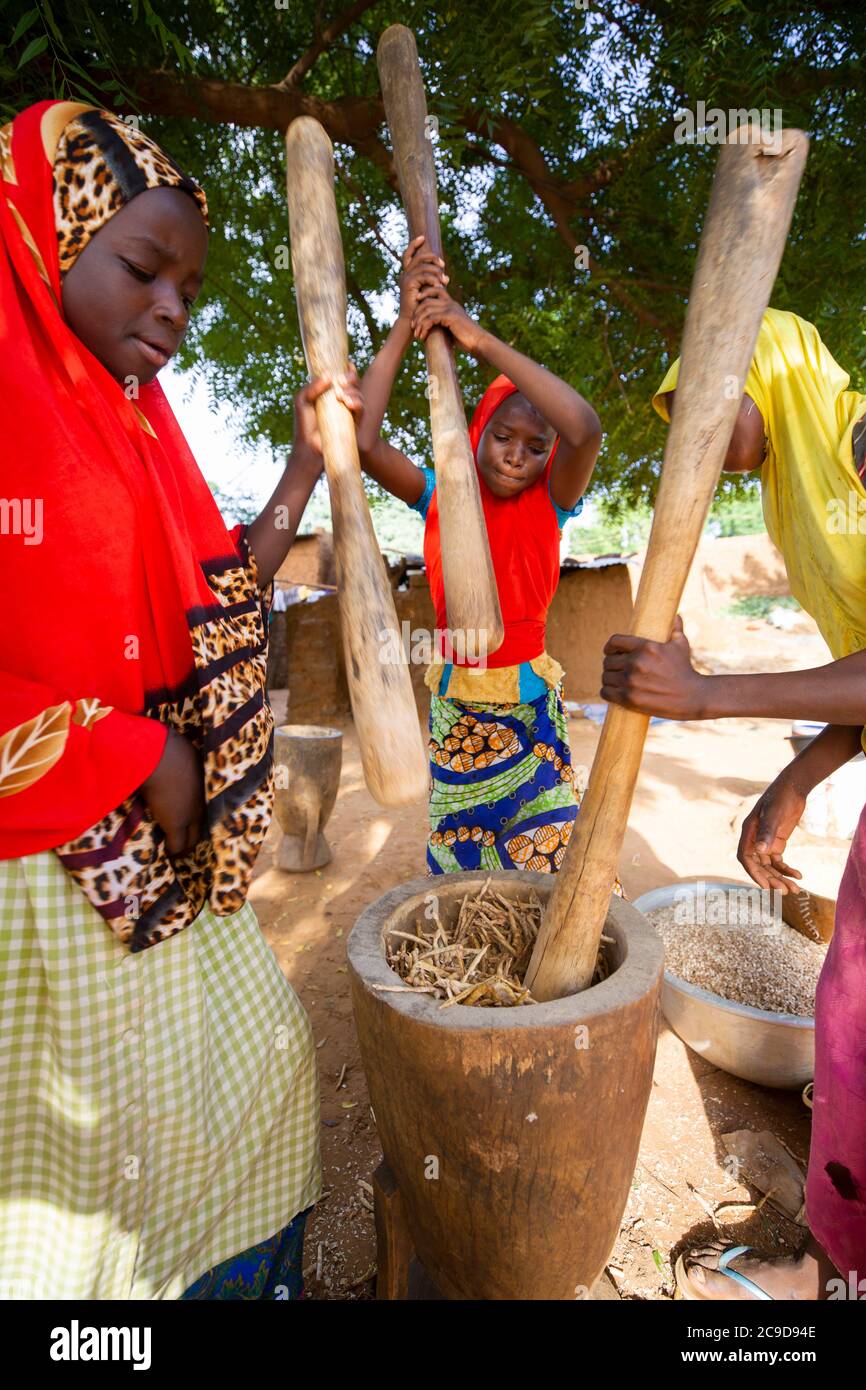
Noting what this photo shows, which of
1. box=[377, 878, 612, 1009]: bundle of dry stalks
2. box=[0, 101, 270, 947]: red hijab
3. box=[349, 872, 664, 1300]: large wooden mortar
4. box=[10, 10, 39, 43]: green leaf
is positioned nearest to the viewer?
box=[0, 101, 270, 947]: red hijab

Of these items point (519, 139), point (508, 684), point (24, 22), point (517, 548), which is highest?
point (519, 139)

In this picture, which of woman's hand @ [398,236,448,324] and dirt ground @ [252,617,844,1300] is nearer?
woman's hand @ [398,236,448,324]

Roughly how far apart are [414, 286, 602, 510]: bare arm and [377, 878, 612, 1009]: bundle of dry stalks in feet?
3.63

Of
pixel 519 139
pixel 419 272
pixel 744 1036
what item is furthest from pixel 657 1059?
pixel 519 139

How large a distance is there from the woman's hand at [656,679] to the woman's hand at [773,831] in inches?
26.9

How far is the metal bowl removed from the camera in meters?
2.30

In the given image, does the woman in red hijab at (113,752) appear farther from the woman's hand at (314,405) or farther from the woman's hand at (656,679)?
the woman's hand at (656,679)

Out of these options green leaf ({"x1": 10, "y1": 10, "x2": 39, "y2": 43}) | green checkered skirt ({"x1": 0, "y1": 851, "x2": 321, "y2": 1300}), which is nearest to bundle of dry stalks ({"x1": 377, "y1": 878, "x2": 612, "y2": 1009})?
green checkered skirt ({"x1": 0, "y1": 851, "x2": 321, "y2": 1300})

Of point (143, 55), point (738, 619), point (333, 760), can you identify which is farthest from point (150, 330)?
point (738, 619)

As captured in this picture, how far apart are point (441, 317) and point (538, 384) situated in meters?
0.28

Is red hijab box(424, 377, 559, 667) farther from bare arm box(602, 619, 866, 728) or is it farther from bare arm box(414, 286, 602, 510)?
bare arm box(602, 619, 866, 728)

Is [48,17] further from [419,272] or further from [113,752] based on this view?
[113,752]

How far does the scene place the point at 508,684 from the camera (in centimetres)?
222

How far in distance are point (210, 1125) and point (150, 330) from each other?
1.34 meters
